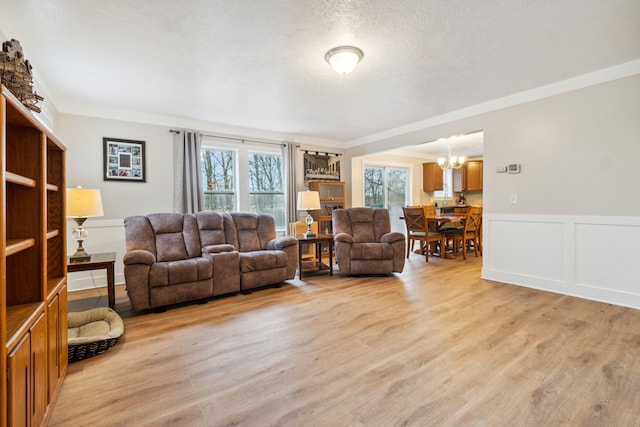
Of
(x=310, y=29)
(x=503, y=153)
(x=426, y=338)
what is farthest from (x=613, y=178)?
(x=310, y=29)

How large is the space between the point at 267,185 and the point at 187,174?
1439 mm

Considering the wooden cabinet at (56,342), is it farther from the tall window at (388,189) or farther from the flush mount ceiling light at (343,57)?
the tall window at (388,189)

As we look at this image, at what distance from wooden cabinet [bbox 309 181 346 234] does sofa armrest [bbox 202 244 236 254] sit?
2204 millimetres

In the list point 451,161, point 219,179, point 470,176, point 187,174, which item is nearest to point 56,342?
point 187,174

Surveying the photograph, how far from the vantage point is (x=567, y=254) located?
11.0 feet

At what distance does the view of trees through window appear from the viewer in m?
4.89

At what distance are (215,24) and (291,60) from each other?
747 millimetres

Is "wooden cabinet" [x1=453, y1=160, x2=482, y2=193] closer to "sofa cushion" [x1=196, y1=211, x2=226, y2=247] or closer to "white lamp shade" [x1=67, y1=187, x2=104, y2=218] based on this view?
"sofa cushion" [x1=196, y1=211, x2=226, y2=247]

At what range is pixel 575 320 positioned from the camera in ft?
8.76

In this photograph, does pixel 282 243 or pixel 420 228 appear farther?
pixel 420 228

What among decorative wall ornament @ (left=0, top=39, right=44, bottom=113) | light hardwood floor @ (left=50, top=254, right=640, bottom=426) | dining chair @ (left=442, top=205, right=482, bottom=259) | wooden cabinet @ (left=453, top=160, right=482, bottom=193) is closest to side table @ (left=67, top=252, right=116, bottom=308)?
light hardwood floor @ (left=50, top=254, right=640, bottom=426)

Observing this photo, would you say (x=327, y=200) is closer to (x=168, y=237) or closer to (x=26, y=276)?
(x=168, y=237)

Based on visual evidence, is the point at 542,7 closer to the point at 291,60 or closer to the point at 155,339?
the point at 291,60

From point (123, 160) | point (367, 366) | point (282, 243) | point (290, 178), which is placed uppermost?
point (123, 160)
